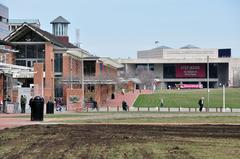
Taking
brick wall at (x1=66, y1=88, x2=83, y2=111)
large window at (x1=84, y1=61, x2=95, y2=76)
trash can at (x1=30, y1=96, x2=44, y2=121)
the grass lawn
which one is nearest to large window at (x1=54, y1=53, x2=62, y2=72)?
large window at (x1=84, y1=61, x2=95, y2=76)

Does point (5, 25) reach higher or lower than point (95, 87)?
higher

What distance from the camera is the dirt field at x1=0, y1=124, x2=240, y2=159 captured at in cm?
1856

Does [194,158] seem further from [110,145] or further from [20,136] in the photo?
[20,136]

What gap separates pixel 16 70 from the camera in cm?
6203

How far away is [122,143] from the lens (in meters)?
22.2

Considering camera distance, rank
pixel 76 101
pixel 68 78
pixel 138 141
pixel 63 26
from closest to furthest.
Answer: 1. pixel 138 141
2. pixel 76 101
3. pixel 68 78
4. pixel 63 26

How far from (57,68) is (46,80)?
14.8 ft

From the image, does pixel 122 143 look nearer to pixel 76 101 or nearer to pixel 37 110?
pixel 37 110

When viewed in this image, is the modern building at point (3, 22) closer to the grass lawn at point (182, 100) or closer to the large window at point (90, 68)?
the large window at point (90, 68)

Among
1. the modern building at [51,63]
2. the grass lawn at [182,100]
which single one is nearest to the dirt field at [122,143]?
the modern building at [51,63]

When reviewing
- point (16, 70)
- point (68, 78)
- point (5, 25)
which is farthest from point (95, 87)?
point (5, 25)

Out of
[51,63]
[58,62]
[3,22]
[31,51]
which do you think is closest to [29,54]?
[31,51]

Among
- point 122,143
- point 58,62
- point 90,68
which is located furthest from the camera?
point 90,68

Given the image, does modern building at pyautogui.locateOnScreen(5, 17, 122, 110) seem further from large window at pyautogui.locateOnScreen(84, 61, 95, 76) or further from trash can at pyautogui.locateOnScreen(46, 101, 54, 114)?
trash can at pyautogui.locateOnScreen(46, 101, 54, 114)
